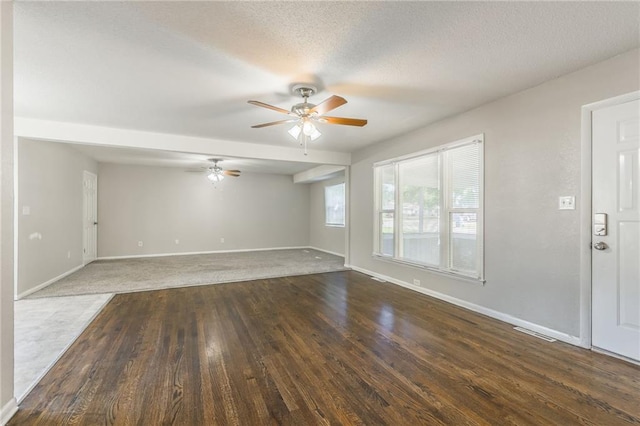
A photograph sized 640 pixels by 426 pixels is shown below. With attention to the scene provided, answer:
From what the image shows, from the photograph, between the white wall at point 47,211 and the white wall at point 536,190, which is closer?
the white wall at point 536,190

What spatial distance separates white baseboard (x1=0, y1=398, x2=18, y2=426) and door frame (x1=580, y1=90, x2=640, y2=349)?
424cm

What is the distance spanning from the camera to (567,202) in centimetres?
267

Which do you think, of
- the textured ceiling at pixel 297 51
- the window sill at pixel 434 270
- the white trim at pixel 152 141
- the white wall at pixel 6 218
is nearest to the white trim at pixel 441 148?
the textured ceiling at pixel 297 51

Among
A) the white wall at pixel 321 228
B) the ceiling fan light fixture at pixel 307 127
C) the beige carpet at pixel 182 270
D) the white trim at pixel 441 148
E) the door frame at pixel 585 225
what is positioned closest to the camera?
the door frame at pixel 585 225

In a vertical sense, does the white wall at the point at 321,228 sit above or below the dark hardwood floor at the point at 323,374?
above

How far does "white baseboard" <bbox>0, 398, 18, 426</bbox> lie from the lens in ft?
5.26

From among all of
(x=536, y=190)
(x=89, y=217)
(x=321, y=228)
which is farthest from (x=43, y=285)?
(x=536, y=190)

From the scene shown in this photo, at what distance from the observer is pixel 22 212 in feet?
13.0

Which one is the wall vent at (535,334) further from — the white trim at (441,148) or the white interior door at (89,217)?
the white interior door at (89,217)

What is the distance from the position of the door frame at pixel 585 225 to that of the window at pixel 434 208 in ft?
3.11

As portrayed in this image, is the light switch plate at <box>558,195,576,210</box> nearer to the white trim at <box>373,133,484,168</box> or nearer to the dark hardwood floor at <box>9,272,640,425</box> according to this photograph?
the white trim at <box>373,133,484,168</box>

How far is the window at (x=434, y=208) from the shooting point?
3562 mm

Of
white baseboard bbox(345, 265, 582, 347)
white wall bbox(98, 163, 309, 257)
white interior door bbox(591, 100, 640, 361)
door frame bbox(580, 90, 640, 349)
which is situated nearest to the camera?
white interior door bbox(591, 100, 640, 361)

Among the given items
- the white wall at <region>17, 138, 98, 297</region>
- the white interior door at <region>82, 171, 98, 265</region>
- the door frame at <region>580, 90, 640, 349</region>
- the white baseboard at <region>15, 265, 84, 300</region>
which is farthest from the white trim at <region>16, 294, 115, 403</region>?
the door frame at <region>580, 90, 640, 349</region>
